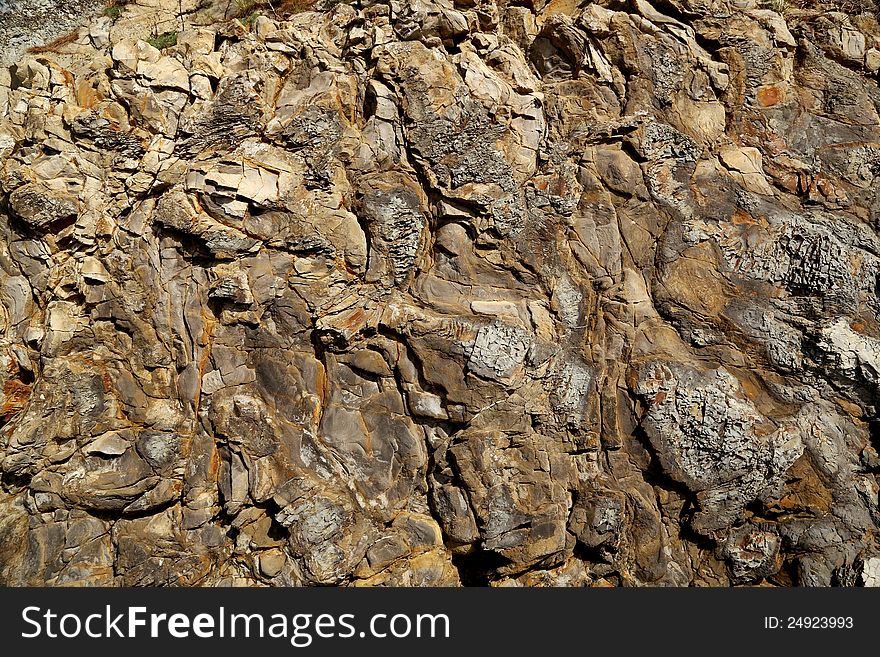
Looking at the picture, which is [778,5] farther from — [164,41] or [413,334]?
[164,41]

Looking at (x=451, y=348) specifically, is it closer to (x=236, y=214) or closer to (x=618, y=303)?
(x=618, y=303)

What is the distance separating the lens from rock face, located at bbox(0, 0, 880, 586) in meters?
5.69

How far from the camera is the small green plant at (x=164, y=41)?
256 inches

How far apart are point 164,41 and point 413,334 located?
459 cm

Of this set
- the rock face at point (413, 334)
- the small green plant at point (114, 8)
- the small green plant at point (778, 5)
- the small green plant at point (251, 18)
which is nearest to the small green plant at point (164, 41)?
the rock face at point (413, 334)

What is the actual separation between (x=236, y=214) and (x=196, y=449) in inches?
97.8

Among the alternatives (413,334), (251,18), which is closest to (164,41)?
(251,18)

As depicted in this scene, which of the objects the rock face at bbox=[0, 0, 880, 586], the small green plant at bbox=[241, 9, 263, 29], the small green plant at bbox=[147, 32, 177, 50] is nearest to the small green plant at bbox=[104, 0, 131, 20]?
the small green plant at bbox=[147, 32, 177, 50]

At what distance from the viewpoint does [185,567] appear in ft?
18.7

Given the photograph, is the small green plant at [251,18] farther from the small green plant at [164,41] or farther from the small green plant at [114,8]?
the small green plant at [114,8]

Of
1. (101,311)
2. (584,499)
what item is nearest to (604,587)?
(584,499)

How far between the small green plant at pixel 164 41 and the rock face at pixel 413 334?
0.39m

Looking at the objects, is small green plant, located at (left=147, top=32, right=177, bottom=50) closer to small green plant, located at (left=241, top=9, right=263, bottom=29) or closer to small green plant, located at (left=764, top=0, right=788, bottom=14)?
small green plant, located at (left=241, top=9, right=263, bottom=29)

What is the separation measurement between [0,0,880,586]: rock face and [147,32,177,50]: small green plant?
0.39 meters
